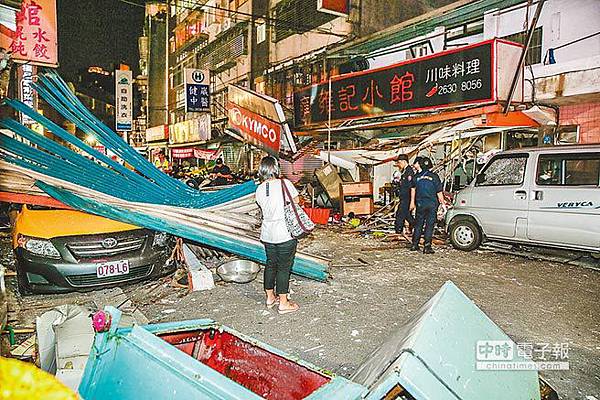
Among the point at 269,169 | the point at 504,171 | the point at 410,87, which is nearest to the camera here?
the point at 269,169

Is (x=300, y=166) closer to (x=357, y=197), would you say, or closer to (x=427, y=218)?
(x=357, y=197)

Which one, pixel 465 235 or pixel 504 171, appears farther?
pixel 465 235

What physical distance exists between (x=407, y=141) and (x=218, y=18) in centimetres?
2214

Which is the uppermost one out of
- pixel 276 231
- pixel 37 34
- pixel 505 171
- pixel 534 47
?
pixel 534 47

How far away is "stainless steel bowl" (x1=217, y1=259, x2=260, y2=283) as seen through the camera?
6418 mm

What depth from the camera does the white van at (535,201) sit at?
693 cm

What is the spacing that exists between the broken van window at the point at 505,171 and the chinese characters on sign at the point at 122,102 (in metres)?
23.0

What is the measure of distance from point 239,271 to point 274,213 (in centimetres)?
192

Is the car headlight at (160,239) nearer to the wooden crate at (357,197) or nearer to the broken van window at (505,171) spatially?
the broken van window at (505,171)

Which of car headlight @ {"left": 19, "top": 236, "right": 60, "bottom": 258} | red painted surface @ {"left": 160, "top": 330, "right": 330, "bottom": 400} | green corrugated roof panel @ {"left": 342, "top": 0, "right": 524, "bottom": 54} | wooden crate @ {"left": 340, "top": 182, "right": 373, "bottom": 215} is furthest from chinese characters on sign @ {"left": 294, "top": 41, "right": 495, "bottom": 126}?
car headlight @ {"left": 19, "top": 236, "right": 60, "bottom": 258}

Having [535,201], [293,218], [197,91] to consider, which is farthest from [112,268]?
[197,91]

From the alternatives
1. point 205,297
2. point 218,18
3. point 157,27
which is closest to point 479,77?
point 205,297

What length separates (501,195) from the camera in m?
8.08

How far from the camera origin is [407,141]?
11.6 m
